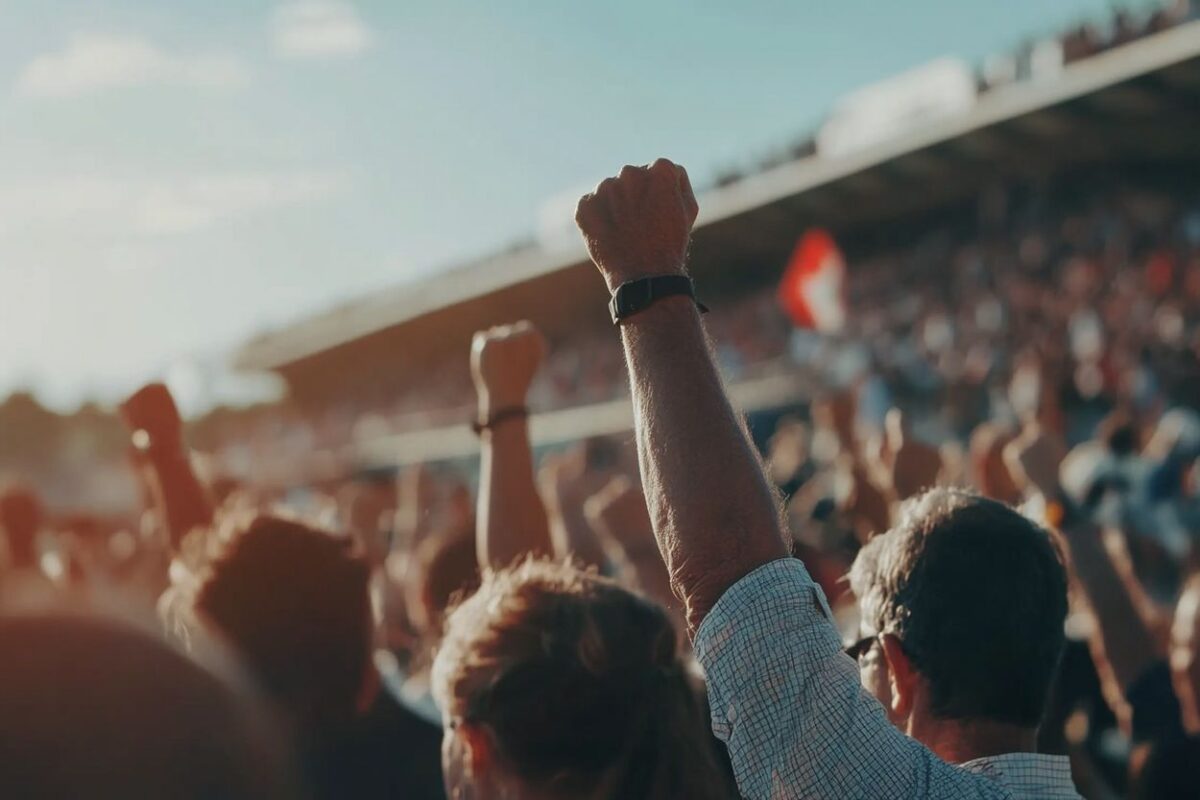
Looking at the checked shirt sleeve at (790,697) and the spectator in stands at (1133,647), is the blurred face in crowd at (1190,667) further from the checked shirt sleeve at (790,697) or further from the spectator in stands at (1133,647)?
the checked shirt sleeve at (790,697)

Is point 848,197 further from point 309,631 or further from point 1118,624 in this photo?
point 309,631

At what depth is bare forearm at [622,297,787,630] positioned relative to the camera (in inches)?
56.2

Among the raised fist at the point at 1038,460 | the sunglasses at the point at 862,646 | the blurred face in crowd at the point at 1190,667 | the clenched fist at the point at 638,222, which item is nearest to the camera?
the clenched fist at the point at 638,222

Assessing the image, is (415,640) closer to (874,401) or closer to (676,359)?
(676,359)

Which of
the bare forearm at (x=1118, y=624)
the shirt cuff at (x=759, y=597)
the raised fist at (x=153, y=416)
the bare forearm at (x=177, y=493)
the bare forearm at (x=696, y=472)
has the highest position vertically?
the raised fist at (x=153, y=416)

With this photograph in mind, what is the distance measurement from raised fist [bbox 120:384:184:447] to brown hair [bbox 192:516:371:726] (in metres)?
1.21

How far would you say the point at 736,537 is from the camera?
4.72ft

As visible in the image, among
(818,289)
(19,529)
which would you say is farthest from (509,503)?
(818,289)

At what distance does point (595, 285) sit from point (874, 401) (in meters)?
17.9

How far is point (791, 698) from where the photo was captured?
56.8 inches

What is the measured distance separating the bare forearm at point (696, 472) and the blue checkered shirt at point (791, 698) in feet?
0.10

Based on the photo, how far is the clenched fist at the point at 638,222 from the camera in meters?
1.53

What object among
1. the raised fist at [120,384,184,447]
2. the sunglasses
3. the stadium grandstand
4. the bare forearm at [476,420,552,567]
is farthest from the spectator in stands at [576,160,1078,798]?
the stadium grandstand

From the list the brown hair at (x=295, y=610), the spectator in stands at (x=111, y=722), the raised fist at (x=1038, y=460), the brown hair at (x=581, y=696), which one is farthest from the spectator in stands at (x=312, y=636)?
the raised fist at (x=1038, y=460)
